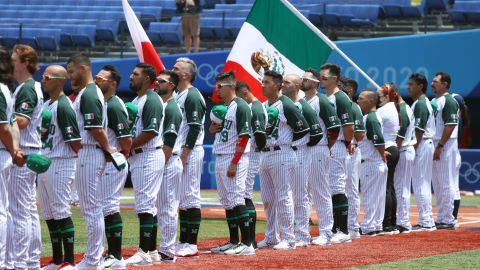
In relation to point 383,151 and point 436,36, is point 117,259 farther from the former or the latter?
point 436,36

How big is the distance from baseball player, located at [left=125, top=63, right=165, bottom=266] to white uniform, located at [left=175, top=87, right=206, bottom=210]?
2.42ft

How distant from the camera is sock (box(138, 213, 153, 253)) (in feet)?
34.0

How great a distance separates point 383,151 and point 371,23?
10.8 metres

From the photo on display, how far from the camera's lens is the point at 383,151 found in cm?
1401

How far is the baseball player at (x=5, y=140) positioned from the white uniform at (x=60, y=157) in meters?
0.88

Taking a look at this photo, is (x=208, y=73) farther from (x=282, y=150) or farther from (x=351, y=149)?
(x=282, y=150)

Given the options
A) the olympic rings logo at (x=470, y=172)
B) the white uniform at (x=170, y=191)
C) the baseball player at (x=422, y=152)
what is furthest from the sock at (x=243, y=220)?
the olympic rings logo at (x=470, y=172)

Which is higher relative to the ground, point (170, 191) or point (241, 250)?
point (170, 191)

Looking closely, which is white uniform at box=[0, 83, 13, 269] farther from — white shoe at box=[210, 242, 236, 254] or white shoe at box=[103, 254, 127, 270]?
white shoe at box=[210, 242, 236, 254]

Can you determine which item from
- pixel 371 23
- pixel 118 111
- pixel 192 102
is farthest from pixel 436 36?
pixel 118 111

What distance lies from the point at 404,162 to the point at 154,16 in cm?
1224

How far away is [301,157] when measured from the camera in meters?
12.4

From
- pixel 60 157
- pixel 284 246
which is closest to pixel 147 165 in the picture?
pixel 60 157

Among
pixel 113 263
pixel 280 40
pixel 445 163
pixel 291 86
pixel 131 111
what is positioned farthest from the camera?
pixel 445 163
